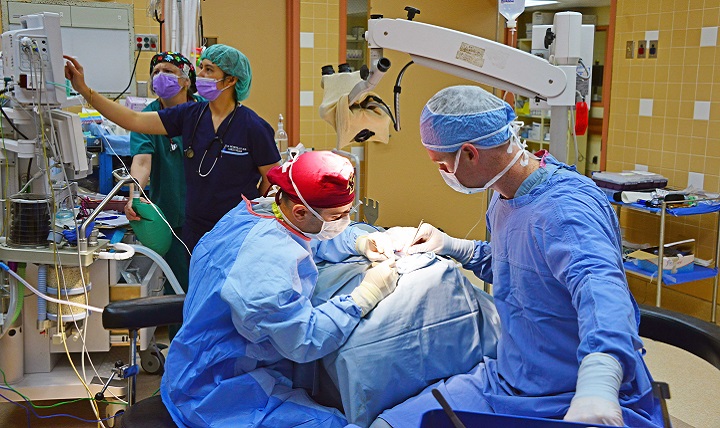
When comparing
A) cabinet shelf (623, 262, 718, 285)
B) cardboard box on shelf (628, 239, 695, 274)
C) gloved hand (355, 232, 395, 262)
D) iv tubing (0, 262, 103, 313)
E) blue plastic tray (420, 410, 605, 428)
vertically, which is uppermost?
gloved hand (355, 232, 395, 262)

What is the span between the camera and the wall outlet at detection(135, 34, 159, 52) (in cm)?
472

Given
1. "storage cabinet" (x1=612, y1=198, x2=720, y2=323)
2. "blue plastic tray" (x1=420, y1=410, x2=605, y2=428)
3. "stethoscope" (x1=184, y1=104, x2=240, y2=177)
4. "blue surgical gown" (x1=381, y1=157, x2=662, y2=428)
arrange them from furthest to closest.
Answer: "storage cabinet" (x1=612, y1=198, x2=720, y2=323) < "stethoscope" (x1=184, y1=104, x2=240, y2=177) < "blue surgical gown" (x1=381, y1=157, x2=662, y2=428) < "blue plastic tray" (x1=420, y1=410, x2=605, y2=428)

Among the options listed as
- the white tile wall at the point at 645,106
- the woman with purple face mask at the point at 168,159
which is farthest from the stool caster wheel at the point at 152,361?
the white tile wall at the point at 645,106

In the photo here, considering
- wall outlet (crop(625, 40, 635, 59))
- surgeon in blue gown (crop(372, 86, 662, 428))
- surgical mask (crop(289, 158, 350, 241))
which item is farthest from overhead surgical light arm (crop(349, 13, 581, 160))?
wall outlet (crop(625, 40, 635, 59))

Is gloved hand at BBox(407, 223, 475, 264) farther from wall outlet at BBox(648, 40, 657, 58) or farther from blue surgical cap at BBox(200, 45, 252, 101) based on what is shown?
wall outlet at BBox(648, 40, 657, 58)

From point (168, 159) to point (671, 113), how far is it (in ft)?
9.47

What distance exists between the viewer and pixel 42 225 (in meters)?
2.63

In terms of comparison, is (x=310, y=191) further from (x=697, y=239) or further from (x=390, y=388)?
(x=697, y=239)

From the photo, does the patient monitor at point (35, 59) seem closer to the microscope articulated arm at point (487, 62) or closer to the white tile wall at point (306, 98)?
the microscope articulated arm at point (487, 62)

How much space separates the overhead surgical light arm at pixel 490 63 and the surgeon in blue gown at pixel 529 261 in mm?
184

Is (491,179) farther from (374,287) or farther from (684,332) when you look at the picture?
(684,332)

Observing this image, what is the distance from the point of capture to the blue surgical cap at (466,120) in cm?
166

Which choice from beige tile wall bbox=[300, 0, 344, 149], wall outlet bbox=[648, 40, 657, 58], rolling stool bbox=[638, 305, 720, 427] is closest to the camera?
rolling stool bbox=[638, 305, 720, 427]

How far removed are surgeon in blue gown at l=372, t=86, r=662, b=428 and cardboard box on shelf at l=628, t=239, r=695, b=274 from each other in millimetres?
2611
